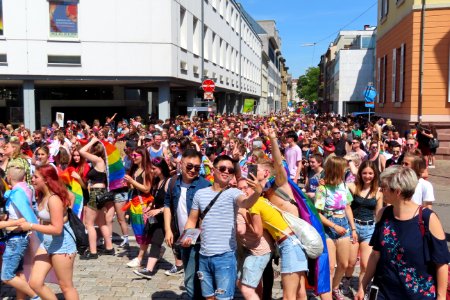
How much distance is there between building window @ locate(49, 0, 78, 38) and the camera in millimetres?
21969

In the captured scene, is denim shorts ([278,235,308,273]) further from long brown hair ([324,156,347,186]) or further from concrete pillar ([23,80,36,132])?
concrete pillar ([23,80,36,132])

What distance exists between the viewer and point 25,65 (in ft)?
72.7

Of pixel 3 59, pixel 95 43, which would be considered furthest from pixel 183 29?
pixel 3 59

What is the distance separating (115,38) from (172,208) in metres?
19.1

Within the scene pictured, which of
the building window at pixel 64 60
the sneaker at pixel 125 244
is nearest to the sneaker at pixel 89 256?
the sneaker at pixel 125 244

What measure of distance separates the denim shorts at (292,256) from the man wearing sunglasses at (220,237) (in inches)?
17.5

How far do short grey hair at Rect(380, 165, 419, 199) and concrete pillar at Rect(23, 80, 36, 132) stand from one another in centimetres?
2161

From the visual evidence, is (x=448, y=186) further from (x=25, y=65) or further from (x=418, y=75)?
(x=25, y=65)

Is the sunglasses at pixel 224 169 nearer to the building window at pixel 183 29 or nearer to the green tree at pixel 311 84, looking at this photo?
the building window at pixel 183 29

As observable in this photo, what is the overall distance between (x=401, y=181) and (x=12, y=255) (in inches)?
151

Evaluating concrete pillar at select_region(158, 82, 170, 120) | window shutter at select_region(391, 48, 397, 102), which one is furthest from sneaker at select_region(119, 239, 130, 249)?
window shutter at select_region(391, 48, 397, 102)

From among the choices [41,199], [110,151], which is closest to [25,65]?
[110,151]

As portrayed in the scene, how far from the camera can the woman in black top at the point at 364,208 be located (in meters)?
5.62

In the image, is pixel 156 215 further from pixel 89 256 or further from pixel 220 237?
pixel 220 237
